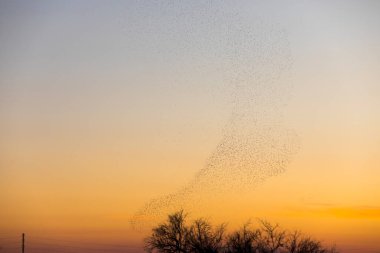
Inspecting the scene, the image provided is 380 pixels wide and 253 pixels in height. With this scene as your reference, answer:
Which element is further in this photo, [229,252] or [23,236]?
[23,236]

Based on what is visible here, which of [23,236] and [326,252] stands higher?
[23,236]

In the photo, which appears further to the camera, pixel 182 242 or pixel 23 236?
pixel 23 236

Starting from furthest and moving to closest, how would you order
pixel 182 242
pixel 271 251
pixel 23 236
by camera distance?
pixel 23 236 < pixel 182 242 < pixel 271 251

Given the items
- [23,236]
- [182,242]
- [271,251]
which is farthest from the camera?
[23,236]

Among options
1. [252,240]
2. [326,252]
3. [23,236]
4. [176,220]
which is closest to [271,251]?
[252,240]

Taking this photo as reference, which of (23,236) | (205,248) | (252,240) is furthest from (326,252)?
(23,236)

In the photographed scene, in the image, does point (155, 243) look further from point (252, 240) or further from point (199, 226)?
point (252, 240)

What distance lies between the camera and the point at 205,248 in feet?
271

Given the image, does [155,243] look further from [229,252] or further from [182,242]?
[229,252]

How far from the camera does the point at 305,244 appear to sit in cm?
8106

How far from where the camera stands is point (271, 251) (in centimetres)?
7894

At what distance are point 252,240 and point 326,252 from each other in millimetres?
9969

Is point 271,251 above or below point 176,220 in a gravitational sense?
below

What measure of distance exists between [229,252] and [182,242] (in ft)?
25.2
